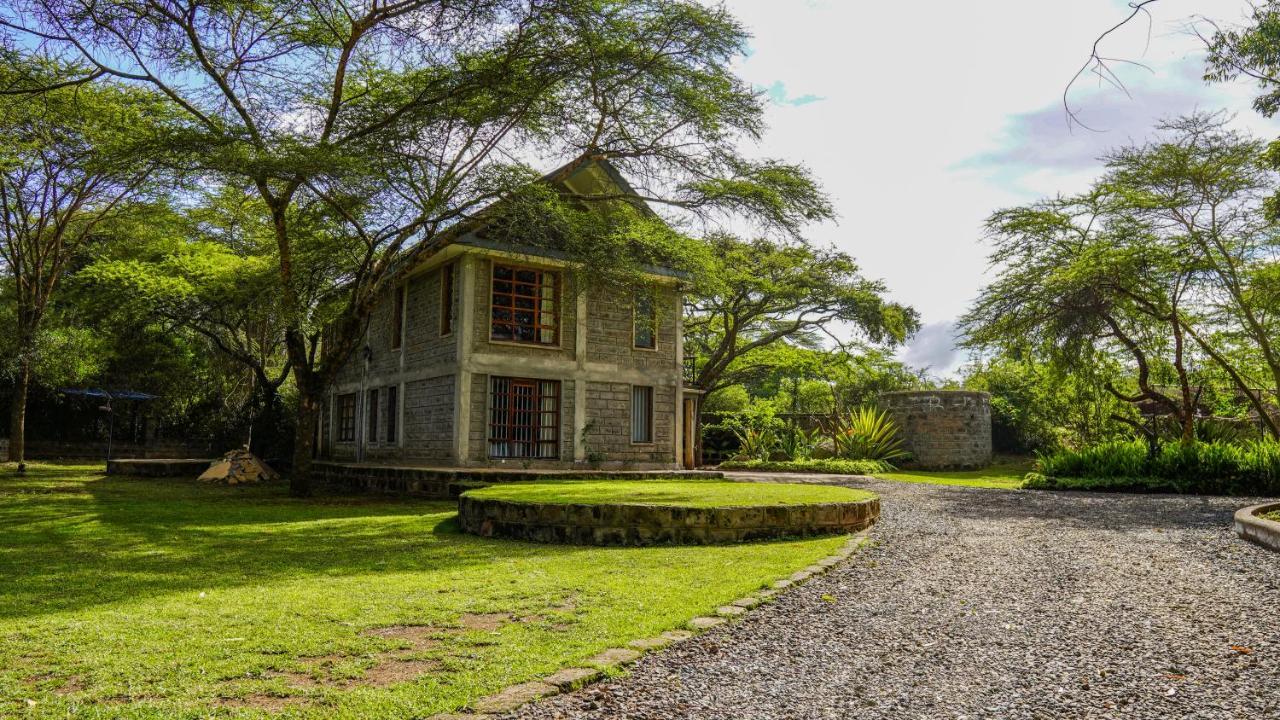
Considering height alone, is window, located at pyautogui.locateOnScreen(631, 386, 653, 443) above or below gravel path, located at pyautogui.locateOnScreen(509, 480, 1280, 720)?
above

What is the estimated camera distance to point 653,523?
8.35 metres

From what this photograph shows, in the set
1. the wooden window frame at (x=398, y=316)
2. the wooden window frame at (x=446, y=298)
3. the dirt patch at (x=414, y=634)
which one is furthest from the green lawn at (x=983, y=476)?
the dirt patch at (x=414, y=634)

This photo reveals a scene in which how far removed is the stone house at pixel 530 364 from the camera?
1664 cm

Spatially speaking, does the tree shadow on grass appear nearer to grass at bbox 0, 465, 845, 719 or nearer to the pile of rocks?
grass at bbox 0, 465, 845, 719

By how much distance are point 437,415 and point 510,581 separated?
11.7 meters

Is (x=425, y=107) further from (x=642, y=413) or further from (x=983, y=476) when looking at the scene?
(x=983, y=476)

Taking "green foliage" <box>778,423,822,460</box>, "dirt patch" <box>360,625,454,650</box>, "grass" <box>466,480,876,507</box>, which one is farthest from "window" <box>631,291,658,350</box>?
"dirt patch" <box>360,625,454,650</box>

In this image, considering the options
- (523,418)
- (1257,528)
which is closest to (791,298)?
(523,418)

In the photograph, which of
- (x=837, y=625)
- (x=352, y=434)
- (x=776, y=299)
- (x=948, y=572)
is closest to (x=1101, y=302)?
(x=776, y=299)

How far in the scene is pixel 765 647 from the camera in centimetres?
436

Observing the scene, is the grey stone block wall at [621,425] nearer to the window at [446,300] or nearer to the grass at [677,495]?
the window at [446,300]

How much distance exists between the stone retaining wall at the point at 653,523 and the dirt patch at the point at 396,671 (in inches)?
179

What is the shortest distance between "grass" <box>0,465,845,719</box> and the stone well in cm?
1896

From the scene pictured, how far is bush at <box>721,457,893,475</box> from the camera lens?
74.9ft
